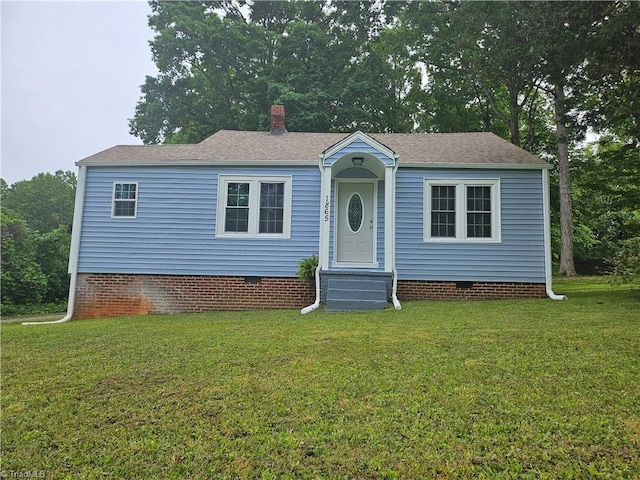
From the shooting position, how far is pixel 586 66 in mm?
8289

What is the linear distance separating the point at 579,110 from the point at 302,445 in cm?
1018

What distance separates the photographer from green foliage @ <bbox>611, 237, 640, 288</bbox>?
26.4 feet

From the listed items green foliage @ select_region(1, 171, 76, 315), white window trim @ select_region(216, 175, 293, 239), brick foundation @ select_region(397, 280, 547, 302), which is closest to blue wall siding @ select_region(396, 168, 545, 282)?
brick foundation @ select_region(397, 280, 547, 302)

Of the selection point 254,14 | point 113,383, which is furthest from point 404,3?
point 113,383

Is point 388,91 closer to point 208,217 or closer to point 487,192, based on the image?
point 487,192

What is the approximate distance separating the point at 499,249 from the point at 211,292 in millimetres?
6824

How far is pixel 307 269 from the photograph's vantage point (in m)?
8.94

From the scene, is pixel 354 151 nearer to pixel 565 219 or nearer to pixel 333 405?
pixel 333 405

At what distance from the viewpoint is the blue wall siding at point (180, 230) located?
375 inches

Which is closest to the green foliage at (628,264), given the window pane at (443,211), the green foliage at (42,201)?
the window pane at (443,211)

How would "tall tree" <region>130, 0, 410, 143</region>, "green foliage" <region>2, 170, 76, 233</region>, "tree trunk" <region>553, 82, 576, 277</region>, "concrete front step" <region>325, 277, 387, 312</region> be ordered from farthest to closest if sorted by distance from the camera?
"green foliage" <region>2, 170, 76, 233</region> < "tall tree" <region>130, 0, 410, 143</region> < "tree trunk" <region>553, 82, 576, 277</region> < "concrete front step" <region>325, 277, 387, 312</region>

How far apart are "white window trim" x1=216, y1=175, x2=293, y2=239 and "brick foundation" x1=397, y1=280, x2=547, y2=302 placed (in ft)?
10.1

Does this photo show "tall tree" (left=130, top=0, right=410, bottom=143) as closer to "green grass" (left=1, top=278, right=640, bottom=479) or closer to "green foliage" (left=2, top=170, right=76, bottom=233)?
"green foliage" (left=2, top=170, right=76, bottom=233)

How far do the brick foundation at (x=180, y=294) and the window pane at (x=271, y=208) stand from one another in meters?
1.23
